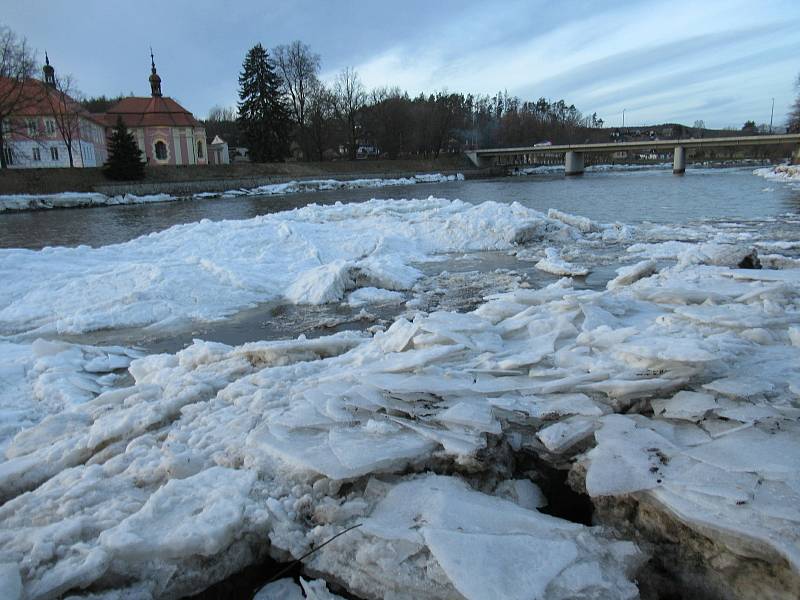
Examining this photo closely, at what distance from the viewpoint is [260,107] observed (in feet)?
178

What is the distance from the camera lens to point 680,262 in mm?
8398

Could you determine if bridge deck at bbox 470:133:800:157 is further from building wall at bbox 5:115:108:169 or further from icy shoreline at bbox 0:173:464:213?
building wall at bbox 5:115:108:169

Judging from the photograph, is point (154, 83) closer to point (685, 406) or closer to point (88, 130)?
point (88, 130)

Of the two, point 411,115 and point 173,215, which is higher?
point 411,115

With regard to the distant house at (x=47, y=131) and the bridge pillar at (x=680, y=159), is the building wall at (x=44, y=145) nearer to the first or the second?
the distant house at (x=47, y=131)

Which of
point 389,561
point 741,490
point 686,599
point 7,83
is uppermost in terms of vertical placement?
point 7,83

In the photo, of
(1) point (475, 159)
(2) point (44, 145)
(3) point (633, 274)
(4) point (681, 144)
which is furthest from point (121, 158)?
(4) point (681, 144)

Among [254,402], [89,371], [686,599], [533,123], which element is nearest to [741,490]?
[686,599]

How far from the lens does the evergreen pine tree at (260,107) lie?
2126 inches

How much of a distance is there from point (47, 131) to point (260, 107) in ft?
62.3

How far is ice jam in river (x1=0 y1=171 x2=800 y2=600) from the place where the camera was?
2246 mm

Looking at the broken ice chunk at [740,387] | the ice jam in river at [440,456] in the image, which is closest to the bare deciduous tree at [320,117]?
the ice jam in river at [440,456]

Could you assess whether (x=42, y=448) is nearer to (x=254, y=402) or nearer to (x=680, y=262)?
(x=254, y=402)

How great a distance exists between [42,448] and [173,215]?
78.5ft
